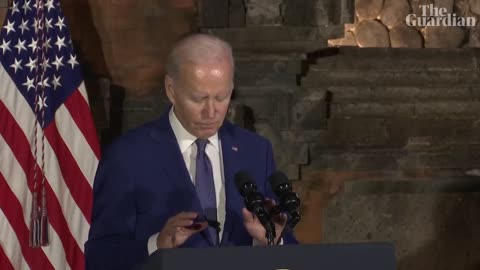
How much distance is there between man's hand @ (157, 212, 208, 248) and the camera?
11.2 ft

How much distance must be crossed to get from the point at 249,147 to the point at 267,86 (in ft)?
10.7

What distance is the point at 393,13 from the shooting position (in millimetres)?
9008

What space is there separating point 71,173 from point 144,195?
2538 mm

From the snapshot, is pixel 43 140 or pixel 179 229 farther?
pixel 43 140

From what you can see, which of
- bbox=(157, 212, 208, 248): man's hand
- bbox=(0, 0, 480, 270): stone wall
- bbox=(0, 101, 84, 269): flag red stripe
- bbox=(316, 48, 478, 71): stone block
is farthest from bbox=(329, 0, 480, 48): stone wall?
bbox=(157, 212, 208, 248): man's hand

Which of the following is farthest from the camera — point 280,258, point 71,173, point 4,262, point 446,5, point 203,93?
point 446,5

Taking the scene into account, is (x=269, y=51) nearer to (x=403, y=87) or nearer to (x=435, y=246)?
(x=403, y=87)

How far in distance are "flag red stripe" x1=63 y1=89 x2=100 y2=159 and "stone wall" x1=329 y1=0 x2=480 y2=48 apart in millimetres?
2944

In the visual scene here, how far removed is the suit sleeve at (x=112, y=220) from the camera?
370 cm

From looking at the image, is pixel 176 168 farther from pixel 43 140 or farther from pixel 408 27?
pixel 408 27

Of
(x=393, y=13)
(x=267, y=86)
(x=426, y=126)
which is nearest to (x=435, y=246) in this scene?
(x=426, y=126)

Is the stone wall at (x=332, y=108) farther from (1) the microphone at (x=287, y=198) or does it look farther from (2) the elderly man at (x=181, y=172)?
(1) the microphone at (x=287, y=198)

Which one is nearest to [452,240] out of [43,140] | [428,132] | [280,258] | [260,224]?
[428,132]

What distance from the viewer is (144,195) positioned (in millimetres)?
3805
